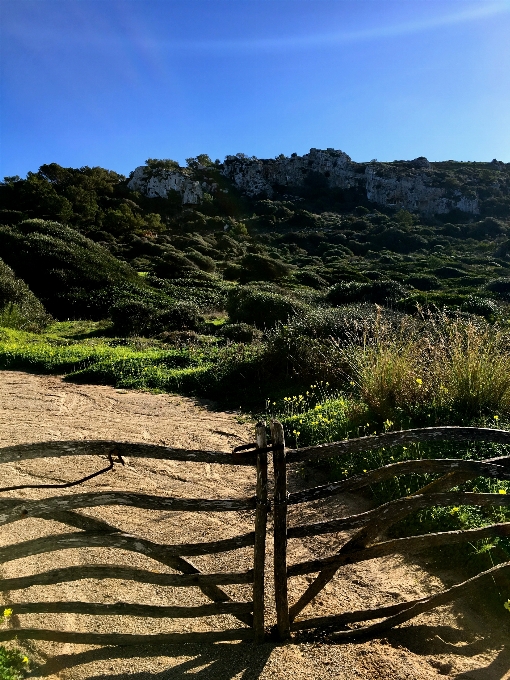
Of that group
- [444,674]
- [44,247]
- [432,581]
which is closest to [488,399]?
[432,581]

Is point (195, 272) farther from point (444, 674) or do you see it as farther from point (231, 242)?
point (444, 674)

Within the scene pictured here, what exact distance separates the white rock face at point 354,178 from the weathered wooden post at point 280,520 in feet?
247

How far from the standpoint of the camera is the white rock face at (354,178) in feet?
240

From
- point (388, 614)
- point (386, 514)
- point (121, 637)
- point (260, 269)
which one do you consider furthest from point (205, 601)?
point (260, 269)

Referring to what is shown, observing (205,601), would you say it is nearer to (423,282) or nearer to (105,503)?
(105,503)

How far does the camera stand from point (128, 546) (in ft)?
8.50

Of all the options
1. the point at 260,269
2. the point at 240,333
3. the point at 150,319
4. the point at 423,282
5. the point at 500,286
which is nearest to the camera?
the point at 240,333

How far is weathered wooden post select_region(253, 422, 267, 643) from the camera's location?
2562mm

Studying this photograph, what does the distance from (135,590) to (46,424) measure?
14.0ft

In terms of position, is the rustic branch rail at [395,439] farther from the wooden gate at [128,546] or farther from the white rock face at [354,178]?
the white rock face at [354,178]

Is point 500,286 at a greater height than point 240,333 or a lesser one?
greater

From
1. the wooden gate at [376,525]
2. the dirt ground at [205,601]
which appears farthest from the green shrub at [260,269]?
the wooden gate at [376,525]

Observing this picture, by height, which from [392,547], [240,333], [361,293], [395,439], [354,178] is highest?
[354,178]

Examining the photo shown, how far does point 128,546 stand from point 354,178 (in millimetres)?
82780
